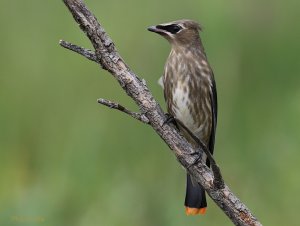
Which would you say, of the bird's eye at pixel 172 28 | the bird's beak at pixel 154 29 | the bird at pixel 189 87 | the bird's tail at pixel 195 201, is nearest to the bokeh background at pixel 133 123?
the bird's tail at pixel 195 201

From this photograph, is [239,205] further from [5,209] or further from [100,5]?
[100,5]

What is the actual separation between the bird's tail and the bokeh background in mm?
356

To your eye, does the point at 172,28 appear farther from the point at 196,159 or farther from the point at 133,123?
the point at 196,159

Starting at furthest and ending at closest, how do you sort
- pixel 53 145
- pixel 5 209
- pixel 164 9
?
pixel 164 9 < pixel 53 145 < pixel 5 209

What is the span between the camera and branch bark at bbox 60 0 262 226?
4613 millimetres

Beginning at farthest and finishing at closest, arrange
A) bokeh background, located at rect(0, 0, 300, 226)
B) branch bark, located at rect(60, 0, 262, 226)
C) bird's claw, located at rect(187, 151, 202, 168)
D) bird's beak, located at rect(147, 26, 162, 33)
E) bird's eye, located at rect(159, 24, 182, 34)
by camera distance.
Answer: bokeh background, located at rect(0, 0, 300, 226), bird's eye, located at rect(159, 24, 182, 34), bird's beak, located at rect(147, 26, 162, 33), bird's claw, located at rect(187, 151, 202, 168), branch bark, located at rect(60, 0, 262, 226)

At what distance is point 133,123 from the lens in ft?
24.7

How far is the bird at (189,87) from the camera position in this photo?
254 inches

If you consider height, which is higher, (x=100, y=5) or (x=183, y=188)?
(x=100, y=5)

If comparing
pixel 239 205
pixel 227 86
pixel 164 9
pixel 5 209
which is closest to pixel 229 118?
pixel 227 86

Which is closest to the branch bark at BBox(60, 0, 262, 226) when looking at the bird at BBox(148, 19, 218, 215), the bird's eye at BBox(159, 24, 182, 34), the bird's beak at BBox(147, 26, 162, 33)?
the bird's beak at BBox(147, 26, 162, 33)

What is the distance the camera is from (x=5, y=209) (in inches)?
280

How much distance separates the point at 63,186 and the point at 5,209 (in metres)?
0.49

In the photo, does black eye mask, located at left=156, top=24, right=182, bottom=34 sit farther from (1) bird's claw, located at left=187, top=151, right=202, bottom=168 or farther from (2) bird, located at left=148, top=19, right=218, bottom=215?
(1) bird's claw, located at left=187, top=151, right=202, bottom=168
